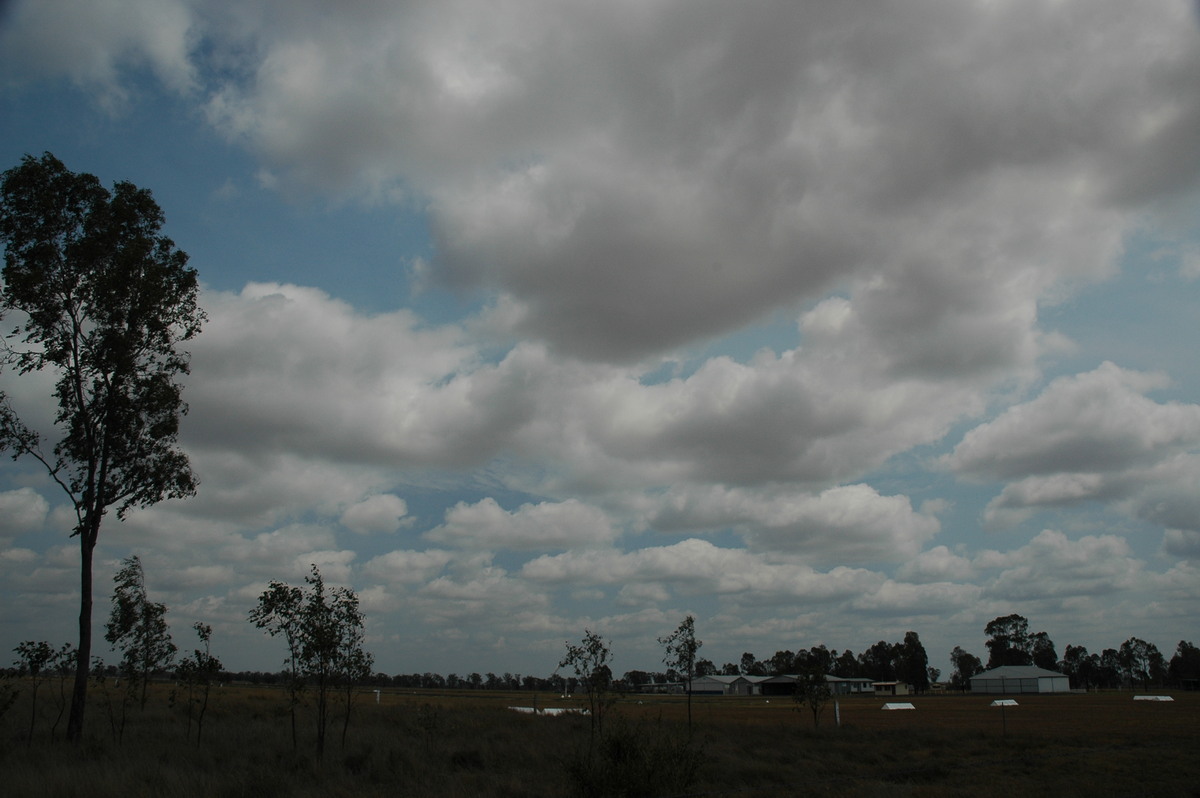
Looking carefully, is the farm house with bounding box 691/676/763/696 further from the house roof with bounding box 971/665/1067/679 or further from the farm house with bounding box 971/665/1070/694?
the house roof with bounding box 971/665/1067/679

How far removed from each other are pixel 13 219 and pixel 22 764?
603 inches

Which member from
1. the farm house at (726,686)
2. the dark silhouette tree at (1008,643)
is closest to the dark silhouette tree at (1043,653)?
the dark silhouette tree at (1008,643)

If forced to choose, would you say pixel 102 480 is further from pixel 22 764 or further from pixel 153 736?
pixel 153 736

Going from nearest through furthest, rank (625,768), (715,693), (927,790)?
(625,768), (927,790), (715,693)

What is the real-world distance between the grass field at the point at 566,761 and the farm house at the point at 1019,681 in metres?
112

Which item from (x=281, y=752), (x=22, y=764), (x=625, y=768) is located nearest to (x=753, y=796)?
(x=625, y=768)

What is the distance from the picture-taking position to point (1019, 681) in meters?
140

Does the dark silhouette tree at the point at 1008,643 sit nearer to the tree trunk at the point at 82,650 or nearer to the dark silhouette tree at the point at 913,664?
the dark silhouette tree at the point at 913,664

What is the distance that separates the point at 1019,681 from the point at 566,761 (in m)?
146

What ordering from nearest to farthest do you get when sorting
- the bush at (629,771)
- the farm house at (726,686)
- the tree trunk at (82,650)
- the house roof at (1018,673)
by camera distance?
1. the bush at (629,771)
2. the tree trunk at (82,650)
3. the house roof at (1018,673)
4. the farm house at (726,686)

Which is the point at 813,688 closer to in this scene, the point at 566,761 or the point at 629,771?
the point at 566,761

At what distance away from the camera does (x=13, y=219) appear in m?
24.2

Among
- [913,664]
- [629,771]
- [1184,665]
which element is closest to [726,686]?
[913,664]

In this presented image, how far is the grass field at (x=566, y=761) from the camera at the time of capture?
17.0 m
